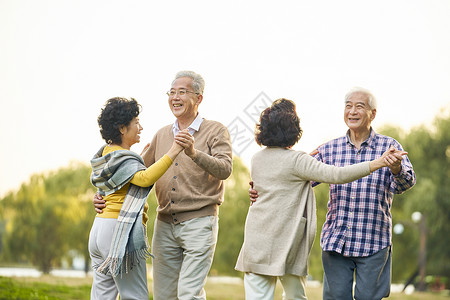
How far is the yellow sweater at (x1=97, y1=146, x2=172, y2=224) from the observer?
3.27m

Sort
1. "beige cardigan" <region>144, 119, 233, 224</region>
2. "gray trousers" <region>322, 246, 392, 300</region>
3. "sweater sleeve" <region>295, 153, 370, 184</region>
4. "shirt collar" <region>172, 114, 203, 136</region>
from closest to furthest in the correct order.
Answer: "sweater sleeve" <region>295, 153, 370, 184</region> → "gray trousers" <region>322, 246, 392, 300</region> → "beige cardigan" <region>144, 119, 233, 224</region> → "shirt collar" <region>172, 114, 203, 136</region>

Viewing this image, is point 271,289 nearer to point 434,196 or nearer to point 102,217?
point 102,217

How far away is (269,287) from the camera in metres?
3.42

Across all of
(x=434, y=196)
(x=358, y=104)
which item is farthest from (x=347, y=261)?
(x=434, y=196)

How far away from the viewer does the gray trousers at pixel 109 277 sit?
10.7 feet

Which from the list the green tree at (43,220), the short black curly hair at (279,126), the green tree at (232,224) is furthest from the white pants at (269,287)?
the green tree at (232,224)

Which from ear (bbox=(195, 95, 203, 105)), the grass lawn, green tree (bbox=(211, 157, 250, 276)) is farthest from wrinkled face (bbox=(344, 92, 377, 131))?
green tree (bbox=(211, 157, 250, 276))

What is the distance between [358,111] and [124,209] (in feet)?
5.48

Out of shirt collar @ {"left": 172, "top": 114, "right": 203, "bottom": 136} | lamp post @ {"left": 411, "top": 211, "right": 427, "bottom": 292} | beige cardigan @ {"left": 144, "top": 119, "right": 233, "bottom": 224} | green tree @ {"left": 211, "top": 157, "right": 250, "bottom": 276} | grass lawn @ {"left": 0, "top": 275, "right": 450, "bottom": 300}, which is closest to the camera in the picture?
beige cardigan @ {"left": 144, "top": 119, "right": 233, "bottom": 224}

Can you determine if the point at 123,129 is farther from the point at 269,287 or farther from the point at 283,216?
the point at 269,287

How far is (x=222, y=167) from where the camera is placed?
3.57 meters

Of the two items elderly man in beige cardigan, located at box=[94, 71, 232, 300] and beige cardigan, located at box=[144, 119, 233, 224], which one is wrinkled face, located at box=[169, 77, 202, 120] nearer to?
elderly man in beige cardigan, located at box=[94, 71, 232, 300]

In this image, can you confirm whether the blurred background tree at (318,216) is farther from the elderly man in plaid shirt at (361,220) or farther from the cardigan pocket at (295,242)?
the cardigan pocket at (295,242)

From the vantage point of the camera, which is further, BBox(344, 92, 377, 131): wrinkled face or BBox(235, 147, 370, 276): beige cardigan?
BBox(344, 92, 377, 131): wrinkled face
